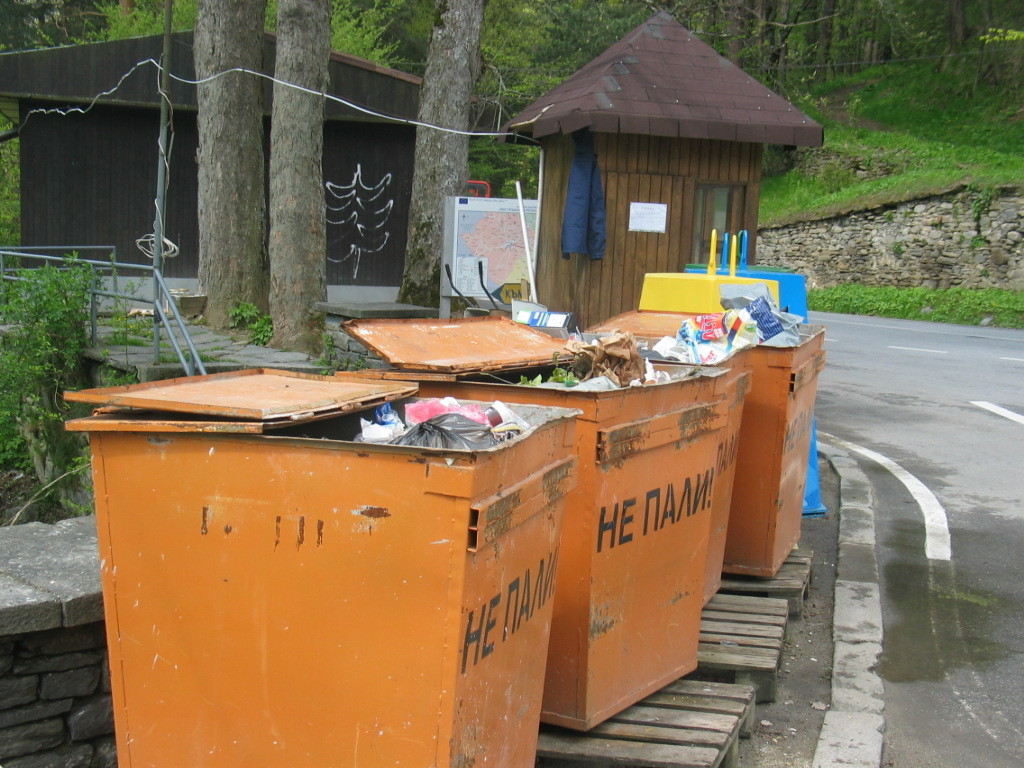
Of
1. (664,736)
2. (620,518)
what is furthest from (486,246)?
(664,736)

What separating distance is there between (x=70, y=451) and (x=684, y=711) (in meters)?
7.04

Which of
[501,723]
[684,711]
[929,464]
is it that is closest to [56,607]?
[501,723]

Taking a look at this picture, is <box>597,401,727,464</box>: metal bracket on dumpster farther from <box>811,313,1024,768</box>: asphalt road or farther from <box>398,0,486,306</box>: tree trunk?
<box>398,0,486,306</box>: tree trunk

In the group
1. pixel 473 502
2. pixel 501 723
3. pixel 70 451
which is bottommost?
pixel 70 451

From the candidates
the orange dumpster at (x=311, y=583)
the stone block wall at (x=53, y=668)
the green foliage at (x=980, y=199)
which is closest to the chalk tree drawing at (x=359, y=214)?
the green foliage at (x=980, y=199)

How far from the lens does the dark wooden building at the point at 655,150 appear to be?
9.84m

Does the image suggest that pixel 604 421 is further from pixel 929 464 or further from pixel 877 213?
pixel 877 213

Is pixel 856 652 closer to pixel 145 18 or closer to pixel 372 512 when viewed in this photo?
pixel 372 512

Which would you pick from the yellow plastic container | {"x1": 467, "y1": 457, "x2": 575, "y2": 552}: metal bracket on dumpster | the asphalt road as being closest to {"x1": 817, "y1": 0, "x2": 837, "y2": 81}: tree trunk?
the asphalt road

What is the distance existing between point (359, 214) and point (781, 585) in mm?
15677

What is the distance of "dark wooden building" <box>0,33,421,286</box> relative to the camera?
1725 centimetres

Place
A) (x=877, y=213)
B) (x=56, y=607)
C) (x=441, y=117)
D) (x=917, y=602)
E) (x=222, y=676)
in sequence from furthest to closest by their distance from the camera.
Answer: (x=877, y=213)
(x=441, y=117)
(x=917, y=602)
(x=56, y=607)
(x=222, y=676)

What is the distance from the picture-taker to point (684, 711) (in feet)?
13.1

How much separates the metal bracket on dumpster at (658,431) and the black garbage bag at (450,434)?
2.08 ft
